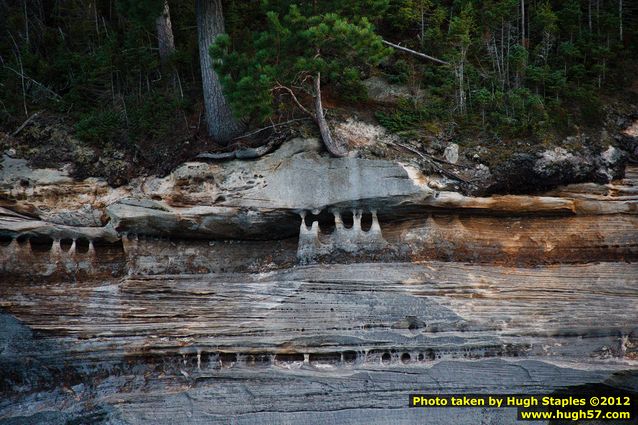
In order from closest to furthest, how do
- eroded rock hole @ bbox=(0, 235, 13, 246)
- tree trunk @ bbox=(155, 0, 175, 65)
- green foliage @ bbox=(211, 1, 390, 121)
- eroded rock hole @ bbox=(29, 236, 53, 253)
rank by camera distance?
green foliage @ bbox=(211, 1, 390, 121), eroded rock hole @ bbox=(0, 235, 13, 246), eroded rock hole @ bbox=(29, 236, 53, 253), tree trunk @ bbox=(155, 0, 175, 65)

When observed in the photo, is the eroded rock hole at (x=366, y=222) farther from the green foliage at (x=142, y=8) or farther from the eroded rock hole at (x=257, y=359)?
the green foliage at (x=142, y=8)

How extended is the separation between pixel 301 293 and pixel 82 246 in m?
4.39

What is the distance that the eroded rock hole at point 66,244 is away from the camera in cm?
1243

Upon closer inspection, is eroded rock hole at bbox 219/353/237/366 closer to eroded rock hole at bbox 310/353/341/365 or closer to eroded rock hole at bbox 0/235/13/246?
eroded rock hole at bbox 310/353/341/365

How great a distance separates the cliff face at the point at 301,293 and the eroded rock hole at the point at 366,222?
0.12 ft

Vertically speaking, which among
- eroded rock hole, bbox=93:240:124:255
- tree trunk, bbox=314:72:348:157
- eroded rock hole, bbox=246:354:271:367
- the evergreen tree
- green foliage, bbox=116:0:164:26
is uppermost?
green foliage, bbox=116:0:164:26

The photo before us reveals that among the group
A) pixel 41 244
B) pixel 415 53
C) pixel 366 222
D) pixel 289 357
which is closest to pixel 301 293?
pixel 289 357

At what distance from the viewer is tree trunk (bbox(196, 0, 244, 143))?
39.2ft

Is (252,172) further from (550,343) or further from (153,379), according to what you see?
(550,343)

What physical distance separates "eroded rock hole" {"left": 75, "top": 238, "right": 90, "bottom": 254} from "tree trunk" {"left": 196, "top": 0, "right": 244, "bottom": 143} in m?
3.11

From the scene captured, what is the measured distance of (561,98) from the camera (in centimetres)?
1318

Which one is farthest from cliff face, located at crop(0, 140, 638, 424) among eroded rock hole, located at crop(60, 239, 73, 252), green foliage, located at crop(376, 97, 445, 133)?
green foliage, located at crop(376, 97, 445, 133)

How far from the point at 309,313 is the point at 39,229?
17.1ft

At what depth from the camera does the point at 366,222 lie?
40.5 ft
